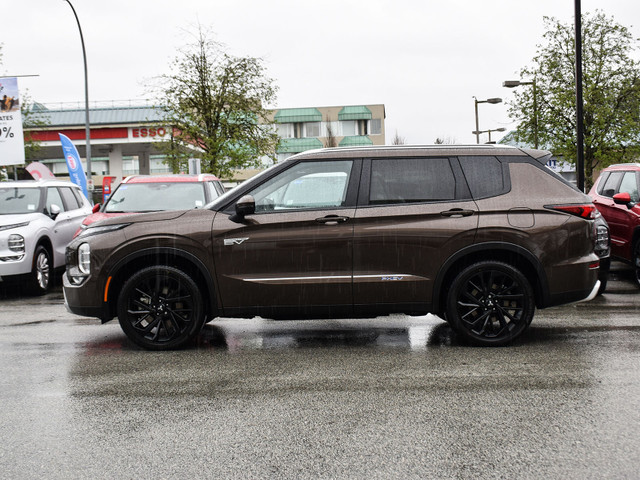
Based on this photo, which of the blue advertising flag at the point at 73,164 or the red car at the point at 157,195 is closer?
the red car at the point at 157,195

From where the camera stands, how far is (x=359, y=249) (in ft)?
19.2

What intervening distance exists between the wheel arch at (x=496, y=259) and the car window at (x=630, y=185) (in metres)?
5.02

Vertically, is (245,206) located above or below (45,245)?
above

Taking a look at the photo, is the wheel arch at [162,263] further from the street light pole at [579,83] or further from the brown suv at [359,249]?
the street light pole at [579,83]

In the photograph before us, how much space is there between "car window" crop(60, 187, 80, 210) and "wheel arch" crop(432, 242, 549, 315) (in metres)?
8.74

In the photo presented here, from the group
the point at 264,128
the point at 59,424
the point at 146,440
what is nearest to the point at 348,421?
the point at 146,440

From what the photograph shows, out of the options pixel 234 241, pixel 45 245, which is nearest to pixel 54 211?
pixel 45 245

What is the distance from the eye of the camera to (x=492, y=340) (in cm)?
598

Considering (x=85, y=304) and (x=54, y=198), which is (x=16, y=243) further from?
(x=85, y=304)

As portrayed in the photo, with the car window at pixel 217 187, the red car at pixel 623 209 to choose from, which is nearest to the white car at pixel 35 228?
the car window at pixel 217 187

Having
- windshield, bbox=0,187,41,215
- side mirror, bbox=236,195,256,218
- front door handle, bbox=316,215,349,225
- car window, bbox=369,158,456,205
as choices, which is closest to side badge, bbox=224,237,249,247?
side mirror, bbox=236,195,256,218

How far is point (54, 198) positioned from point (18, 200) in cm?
75

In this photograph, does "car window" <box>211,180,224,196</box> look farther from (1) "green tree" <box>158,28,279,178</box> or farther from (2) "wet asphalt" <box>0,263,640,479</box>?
(1) "green tree" <box>158,28,279,178</box>

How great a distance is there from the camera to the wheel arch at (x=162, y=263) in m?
5.92
